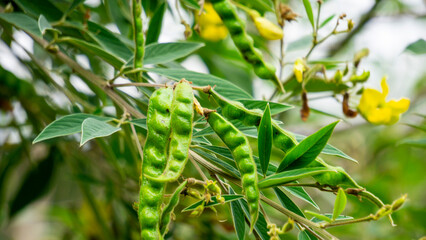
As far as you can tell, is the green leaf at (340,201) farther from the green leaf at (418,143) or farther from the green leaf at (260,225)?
the green leaf at (418,143)

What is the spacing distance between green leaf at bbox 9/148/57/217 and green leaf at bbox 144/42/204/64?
789mm

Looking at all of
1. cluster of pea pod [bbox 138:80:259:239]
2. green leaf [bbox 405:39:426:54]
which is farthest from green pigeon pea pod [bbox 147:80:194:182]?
green leaf [bbox 405:39:426:54]

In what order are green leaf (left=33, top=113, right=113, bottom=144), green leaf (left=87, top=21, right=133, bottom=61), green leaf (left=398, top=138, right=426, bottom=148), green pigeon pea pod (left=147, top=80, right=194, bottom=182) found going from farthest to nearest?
green leaf (left=398, top=138, right=426, bottom=148) < green leaf (left=87, top=21, right=133, bottom=61) < green leaf (left=33, top=113, right=113, bottom=144) < green pigeon pea pod (left=147, top=80, right=194, bottom=182)

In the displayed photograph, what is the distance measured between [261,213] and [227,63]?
2.80 feet

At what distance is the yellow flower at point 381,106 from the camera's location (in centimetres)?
92

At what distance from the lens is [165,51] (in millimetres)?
853

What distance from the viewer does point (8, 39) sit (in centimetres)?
97

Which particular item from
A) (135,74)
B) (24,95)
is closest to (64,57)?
(135,74)

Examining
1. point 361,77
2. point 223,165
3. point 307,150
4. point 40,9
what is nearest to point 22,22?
point 40,9

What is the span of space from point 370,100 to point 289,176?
0.49 m

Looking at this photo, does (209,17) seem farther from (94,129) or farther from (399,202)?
(399,202)

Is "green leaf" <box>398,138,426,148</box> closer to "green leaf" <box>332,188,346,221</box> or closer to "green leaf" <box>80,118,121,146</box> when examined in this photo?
"green leaf" <box>332,188,346,221</box>

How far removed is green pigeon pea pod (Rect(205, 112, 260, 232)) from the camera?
21.0 inches

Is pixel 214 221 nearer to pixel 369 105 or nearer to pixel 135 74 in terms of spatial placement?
pixel 369 105
